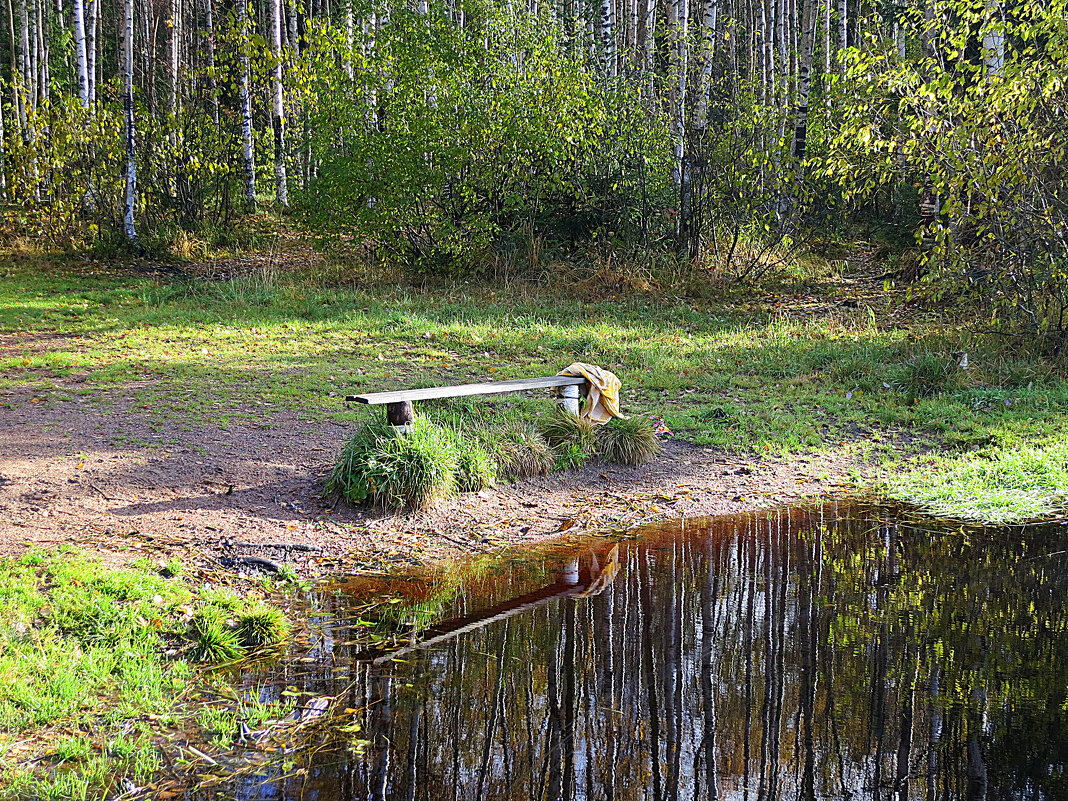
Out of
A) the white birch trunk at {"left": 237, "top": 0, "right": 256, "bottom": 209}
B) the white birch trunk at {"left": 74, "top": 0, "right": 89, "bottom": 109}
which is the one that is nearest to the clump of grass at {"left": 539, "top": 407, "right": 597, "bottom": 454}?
the white birch trunk at {"left": 237, "top": 0, "right": 256, "bottom": 209}

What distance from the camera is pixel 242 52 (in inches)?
724

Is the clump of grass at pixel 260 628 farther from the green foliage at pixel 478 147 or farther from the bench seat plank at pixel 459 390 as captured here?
the green foliage at pixel 478 147

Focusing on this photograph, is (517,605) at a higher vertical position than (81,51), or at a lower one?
lower

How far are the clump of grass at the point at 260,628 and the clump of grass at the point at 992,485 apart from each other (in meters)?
4.59

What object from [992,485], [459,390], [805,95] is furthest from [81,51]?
[992,485]

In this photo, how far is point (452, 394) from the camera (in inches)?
275

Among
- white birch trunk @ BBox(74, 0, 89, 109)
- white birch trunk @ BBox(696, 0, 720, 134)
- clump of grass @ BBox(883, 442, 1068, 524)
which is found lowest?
clump of grass @ BBox(883, 442, 1068, 524)

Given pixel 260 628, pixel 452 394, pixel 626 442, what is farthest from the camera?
pixel 626 442

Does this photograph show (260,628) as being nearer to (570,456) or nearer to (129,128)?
(570,456)

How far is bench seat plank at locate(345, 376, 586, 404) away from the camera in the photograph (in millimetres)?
6539

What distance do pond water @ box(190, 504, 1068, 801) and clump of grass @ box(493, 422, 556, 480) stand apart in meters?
1.28

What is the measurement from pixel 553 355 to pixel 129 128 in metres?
10.6

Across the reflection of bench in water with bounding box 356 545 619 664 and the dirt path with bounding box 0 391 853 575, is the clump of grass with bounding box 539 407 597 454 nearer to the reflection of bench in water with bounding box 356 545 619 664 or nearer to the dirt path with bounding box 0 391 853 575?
the dirt path with bounding box 0 391 853 575

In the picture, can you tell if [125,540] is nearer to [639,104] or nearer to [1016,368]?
[1016,368]
